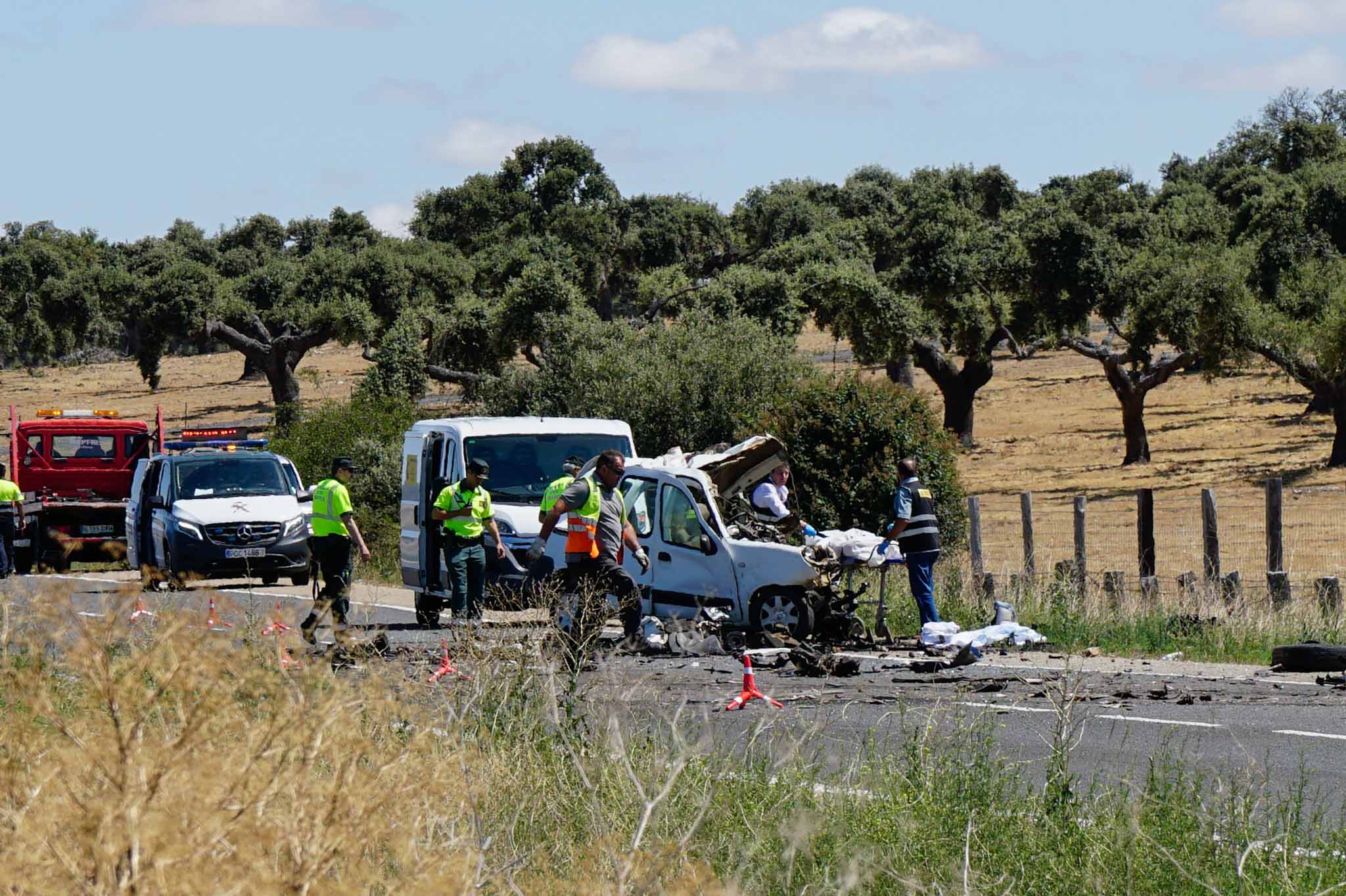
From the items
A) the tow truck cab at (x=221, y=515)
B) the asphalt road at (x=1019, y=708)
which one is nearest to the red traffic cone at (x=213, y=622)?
the asphalt road at (x=1019, y=708)

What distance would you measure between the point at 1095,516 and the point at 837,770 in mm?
24845

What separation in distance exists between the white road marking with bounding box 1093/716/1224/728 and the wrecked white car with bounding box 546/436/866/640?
4141 mm

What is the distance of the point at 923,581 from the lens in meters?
15.0

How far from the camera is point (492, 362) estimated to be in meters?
44.8

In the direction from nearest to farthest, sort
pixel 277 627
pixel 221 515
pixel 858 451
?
pixel 277 627 < pixel 858 451 < pixel 221 515

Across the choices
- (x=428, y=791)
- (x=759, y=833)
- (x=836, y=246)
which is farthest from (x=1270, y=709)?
(x=836, y=246)

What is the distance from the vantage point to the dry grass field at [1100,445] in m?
25.5

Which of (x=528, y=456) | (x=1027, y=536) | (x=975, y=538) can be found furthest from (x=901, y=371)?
(x=528, y=456)

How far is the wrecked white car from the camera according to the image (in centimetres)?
1441

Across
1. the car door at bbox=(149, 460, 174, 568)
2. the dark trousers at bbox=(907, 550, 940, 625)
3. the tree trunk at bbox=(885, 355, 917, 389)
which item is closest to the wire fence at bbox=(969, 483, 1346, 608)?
the dark trousers at bbox=(907, 550, 940, 625)

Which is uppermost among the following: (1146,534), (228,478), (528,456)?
(528,456)

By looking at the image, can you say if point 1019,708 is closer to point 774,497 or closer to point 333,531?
point 774,497

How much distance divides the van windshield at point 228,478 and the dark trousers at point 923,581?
34.9ft

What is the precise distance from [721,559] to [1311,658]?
4872 mm
